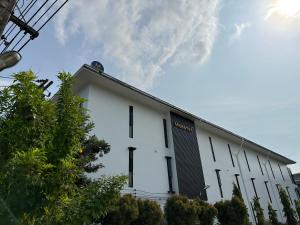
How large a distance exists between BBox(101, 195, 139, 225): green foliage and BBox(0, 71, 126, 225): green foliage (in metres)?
5.77

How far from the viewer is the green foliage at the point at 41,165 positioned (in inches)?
119

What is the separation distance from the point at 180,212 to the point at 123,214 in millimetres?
3235

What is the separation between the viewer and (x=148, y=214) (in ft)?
34.2

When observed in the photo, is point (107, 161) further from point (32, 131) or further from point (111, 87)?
point (32, 131)

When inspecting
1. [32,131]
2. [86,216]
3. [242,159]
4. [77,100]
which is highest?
[242,159]

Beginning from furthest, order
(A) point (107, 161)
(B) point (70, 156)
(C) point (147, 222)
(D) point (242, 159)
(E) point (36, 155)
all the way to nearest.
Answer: (D) point (242, 159), (A) point (107, 161), (C) point (147, 222), (B) point (70, 156), (E) point (36, 155)

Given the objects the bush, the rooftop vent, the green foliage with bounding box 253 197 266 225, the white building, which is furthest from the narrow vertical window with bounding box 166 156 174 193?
the green foliage with bounding box 253 197 266 225

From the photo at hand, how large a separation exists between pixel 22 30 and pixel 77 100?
3.82 meters

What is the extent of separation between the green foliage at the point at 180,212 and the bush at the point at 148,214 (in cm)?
110

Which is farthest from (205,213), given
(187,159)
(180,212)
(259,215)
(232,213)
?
(259,215)

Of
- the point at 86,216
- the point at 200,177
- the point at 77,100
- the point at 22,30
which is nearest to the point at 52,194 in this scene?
the point at 86,216

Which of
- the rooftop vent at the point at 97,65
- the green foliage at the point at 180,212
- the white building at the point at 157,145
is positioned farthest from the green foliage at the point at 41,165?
the rooftop vent at the point at 97,65

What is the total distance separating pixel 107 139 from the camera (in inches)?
532

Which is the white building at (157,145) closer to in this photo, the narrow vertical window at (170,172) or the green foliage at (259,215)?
the narrow vertical window at (170,172)
